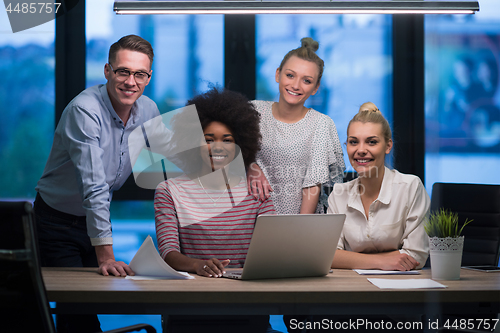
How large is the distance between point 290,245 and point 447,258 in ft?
1.59

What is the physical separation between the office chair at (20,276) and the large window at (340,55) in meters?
2.36

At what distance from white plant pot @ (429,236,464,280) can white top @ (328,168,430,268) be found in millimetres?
300

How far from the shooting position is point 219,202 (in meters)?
1.76

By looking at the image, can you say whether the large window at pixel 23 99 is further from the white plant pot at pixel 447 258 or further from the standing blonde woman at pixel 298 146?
the white plant pot at pixel 447 258

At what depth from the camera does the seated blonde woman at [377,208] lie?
5.13ft

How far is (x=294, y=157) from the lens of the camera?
85.7 inches

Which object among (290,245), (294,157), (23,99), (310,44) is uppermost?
(310,44)

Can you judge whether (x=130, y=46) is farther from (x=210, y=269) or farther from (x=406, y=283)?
(x=406, y=283)

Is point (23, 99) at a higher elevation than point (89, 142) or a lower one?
higher

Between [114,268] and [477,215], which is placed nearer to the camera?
[114,268]

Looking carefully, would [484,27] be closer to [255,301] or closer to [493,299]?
[493,299]

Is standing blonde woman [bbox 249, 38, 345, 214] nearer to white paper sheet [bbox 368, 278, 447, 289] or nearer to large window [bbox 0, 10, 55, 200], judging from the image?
white paper sheet [bbox 368, 278, 447, 289]

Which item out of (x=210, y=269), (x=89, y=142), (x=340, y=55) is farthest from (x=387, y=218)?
(x=340, y=55)

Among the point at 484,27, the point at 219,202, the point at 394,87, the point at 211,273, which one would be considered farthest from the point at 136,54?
the point at 484,27
